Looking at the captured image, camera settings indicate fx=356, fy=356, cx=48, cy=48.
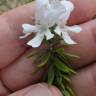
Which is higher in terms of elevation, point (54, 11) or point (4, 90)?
point (54, 11)

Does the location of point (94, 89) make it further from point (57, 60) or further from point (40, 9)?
point (40, 9)

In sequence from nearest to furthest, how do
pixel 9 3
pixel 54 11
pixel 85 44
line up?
pixel 54 11 < pixel 85 44 < pixel 9 3

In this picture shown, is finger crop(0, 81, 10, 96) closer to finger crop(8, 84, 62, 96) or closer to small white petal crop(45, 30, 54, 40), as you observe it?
finger crop(8, 84, 62, 96)

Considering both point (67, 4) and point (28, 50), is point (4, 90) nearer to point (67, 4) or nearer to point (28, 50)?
point (28, 50)

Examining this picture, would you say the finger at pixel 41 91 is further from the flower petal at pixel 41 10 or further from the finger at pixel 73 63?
the flower petal at pixel 41 10

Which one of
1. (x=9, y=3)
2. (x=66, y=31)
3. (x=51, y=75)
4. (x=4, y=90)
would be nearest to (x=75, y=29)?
(x=66, y=31)

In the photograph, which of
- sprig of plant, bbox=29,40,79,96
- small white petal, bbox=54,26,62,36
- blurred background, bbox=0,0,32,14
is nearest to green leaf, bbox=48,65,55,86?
sprig of plant, bbox=29,40,79,96

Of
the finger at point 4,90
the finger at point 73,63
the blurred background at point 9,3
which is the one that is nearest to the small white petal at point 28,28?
the finger at point 73,63
